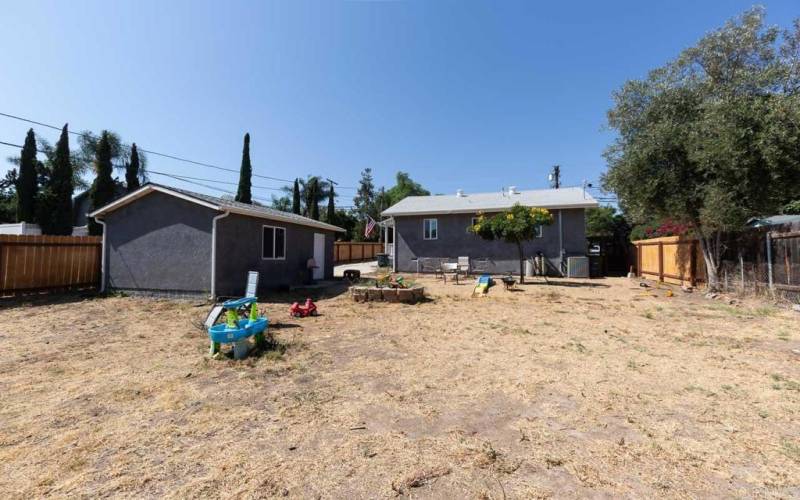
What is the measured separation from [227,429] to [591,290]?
1243 cm

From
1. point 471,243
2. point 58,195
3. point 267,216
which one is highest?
point 58,195

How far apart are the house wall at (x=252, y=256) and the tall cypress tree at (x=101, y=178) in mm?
17780

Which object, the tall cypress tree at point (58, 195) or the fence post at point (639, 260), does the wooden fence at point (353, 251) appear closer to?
the tall cypress tree at point (58, 195)

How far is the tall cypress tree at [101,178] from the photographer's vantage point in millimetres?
22422

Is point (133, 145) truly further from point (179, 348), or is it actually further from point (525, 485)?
point (525, 485)

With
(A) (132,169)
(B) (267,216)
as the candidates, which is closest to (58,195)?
(A) (132,169)

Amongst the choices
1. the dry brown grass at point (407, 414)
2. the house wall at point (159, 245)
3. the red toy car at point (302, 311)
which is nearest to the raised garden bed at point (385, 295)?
the red toy car at point (302, 311)

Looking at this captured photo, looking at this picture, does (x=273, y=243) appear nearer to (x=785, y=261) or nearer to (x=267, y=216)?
(x=267, y=216)

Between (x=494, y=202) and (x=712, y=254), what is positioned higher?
(x=494, y=202)

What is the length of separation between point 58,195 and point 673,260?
3443 cm

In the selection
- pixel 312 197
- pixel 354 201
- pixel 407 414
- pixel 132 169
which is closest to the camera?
pixel 407 414

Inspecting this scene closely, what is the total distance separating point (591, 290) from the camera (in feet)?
40.1

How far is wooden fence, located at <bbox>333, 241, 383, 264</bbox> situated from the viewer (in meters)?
29.5

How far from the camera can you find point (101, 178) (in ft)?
73.9
